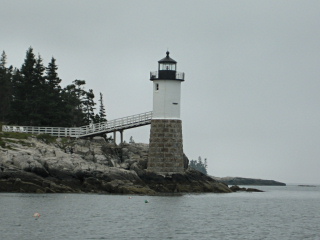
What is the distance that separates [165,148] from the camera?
81938 millimetres

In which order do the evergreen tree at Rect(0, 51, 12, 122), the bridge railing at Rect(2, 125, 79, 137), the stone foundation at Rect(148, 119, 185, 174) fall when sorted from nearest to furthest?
the stone foundation at Rect(148, 119, 185, 174) < the bridge railing at Rect(2, 125, 79, 137) < the evergreen tree at Rect(0, 51, 12, 122)

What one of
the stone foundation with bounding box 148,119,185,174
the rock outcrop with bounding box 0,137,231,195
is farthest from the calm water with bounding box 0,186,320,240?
the stone foundation with bounding box 148,119,185,174

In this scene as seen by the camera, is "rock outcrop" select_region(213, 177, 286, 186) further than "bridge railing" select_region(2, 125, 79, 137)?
Yes

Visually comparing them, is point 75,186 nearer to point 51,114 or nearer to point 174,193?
point 174,193

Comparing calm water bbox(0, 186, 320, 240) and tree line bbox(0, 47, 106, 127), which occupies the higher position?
tree line bbox(0, 47, 106, 127)

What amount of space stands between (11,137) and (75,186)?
9240 mm

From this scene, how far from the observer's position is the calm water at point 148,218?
49.1 m

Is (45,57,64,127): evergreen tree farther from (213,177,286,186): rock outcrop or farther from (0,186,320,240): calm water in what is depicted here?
(213,177,286,186): rock outcrop

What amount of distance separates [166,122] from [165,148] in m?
2.74

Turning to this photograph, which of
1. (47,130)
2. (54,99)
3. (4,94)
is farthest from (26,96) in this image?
(4,94)

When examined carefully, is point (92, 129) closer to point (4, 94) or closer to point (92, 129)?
point (92, 129)

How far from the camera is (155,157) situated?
81938 mm

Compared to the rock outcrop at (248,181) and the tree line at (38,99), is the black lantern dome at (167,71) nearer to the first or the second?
the tree line at (38,99)

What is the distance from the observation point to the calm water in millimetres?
49094
